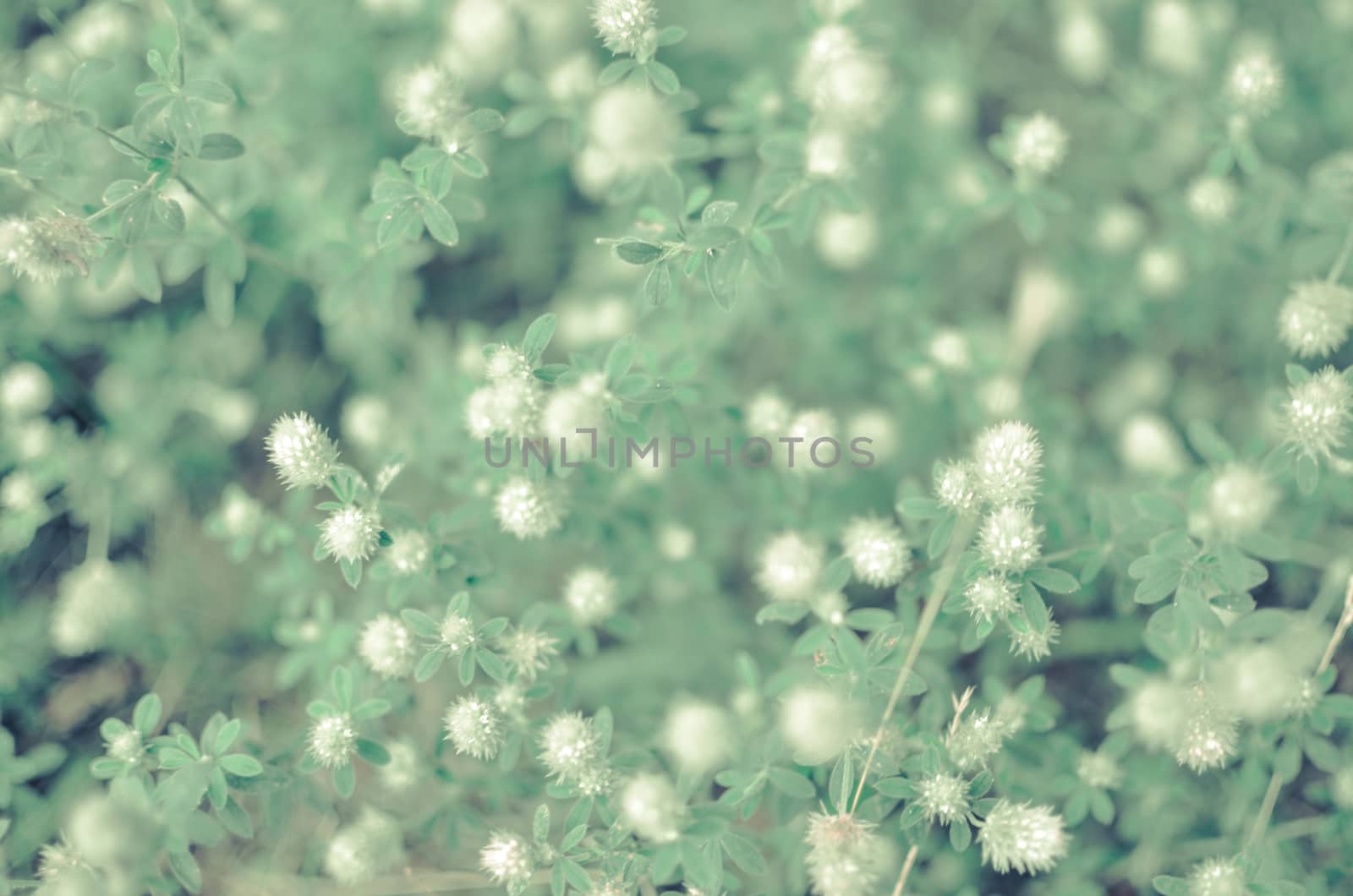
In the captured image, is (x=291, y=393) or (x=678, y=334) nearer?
(x=678, y=334)

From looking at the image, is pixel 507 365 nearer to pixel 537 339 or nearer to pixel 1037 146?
pixel 537 339

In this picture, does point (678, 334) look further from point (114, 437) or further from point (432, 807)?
point (114, 437)

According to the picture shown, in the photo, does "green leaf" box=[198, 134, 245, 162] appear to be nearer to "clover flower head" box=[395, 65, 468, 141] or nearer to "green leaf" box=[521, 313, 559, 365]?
"clover flower head" box=[395, 65, 468, 141]

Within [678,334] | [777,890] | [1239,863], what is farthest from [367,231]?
[1239,863]

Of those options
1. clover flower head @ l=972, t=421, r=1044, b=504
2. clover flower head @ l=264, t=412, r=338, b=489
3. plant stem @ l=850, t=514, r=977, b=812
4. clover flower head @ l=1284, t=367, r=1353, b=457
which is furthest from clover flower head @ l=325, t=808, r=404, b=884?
clover flower head @ l=1284, t=367, r=1353, b=457

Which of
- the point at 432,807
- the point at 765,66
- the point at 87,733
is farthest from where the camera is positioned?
the point at 765,66

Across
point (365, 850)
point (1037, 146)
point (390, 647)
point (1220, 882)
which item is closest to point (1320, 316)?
point (1037, 146)

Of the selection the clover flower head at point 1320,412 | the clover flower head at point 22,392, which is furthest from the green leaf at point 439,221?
the clover flower head at point 1320,412
